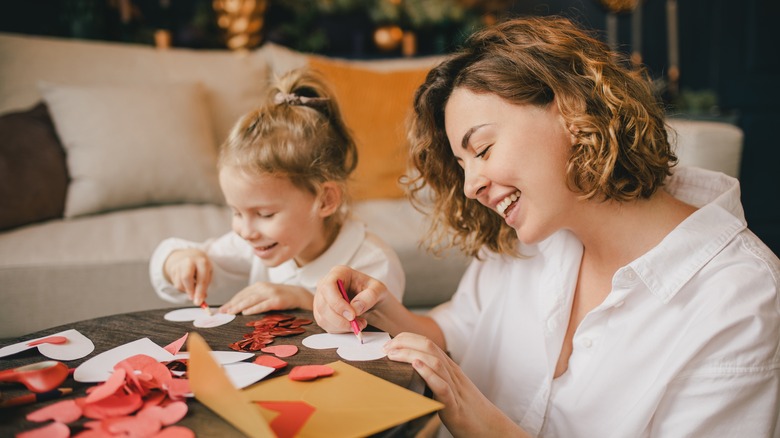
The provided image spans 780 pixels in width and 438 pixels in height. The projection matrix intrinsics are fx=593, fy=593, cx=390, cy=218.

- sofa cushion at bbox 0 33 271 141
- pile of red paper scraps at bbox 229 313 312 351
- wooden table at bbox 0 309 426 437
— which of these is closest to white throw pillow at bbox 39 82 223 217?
sofa cushion at bbox 0 33 271 141

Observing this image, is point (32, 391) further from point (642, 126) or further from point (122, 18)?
point (122, 18)

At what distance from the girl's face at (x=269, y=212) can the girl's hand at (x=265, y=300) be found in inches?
7.9

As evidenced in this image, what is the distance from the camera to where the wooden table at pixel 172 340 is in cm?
66

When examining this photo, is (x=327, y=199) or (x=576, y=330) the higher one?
(x=327, y=199)

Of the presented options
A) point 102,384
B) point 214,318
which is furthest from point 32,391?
point 214,318

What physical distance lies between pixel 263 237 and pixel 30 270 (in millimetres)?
868

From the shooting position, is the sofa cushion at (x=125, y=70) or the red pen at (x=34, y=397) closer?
the red pen at (x=34, y=397)

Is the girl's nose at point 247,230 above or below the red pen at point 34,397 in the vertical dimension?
below

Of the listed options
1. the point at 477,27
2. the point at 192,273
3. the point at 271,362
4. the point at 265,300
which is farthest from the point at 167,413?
the point at 477,27

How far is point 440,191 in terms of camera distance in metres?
1.30

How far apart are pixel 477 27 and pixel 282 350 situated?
2.44 m

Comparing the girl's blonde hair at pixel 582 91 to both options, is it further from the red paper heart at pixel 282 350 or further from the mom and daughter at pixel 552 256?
the red paper heart at pixel 282 350

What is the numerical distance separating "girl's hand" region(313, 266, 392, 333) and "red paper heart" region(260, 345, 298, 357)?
0.08 metres

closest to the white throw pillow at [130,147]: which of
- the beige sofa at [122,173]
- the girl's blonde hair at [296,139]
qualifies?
the beige sofa at [122,173]
